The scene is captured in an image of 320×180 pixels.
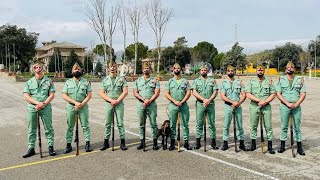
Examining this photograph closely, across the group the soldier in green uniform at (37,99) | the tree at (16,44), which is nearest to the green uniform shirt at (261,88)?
the soldier in green uniform at (37,99)

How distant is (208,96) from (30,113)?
3.75 metres

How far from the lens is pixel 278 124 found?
432 inches

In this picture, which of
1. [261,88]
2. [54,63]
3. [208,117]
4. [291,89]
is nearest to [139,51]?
[54,63]

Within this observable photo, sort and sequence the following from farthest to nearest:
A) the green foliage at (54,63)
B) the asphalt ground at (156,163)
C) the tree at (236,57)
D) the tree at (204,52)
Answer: the tree at (204,52)
the green foliage at (54,63)
the tree at (236,57)
the asphalt ground at (156,163)

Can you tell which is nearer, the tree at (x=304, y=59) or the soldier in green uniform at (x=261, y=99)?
the soldier in green uniform at (x=261, y=99)

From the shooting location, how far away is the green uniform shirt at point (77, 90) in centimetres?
737

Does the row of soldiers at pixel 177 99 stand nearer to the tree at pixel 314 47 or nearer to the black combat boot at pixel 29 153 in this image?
the black combat boot at pixel 29 153

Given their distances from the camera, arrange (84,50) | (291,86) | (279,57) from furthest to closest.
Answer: (84,50) → (279,57) → (291,86)

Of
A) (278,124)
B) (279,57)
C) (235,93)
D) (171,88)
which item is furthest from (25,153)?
(279,57)

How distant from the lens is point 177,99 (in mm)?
7570

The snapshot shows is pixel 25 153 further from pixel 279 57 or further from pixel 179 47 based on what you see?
pixel 279 57

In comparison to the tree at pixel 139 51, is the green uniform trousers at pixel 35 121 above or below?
below

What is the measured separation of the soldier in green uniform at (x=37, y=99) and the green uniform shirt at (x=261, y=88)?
4.17m

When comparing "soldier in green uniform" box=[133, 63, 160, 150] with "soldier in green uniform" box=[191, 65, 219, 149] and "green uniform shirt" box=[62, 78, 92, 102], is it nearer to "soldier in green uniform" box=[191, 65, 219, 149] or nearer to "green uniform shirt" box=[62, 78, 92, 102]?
"soldier in green uniform" box=[191, 65, 219, 149]
